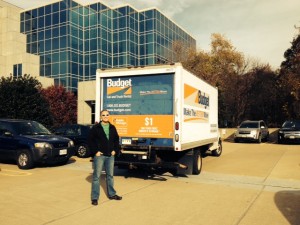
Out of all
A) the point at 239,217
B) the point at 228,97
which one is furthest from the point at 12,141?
the point at 228,97

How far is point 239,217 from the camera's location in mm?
5645

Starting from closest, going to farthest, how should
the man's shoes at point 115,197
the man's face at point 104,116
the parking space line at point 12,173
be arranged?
the man's face at point 104,116 < the man's shoes at point 115,197 < the parking space line at point 12,173

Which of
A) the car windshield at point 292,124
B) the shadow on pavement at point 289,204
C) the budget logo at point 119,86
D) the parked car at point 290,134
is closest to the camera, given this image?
the shadow on pavement at point 289,204

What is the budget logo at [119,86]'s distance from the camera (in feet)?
29.6

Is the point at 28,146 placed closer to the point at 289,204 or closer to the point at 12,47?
the point at 289,204

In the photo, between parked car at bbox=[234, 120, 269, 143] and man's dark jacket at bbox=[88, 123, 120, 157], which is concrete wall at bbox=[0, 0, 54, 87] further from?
man's dark jacket at bbox=[88, 123, 120, 157]

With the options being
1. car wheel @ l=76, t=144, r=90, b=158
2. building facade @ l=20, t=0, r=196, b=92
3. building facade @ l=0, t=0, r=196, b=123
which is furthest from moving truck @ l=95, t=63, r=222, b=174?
building facade @ l=20, t=0, r=196, b=92

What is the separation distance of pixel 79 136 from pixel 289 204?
31.8 ft

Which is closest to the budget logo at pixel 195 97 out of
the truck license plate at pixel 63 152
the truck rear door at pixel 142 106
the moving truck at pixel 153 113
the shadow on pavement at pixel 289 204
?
the moving truck at pixel 153 113

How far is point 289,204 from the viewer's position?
21.7 feet

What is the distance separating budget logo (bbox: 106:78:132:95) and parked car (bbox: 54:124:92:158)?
5.45 metres

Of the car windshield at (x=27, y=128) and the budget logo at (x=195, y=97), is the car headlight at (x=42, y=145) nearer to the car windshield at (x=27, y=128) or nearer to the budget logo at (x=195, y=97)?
the car windshield at (x=27, y=128)

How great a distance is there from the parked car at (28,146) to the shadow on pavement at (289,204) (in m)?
→ 7.01

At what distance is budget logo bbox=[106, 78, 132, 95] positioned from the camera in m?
9.02
